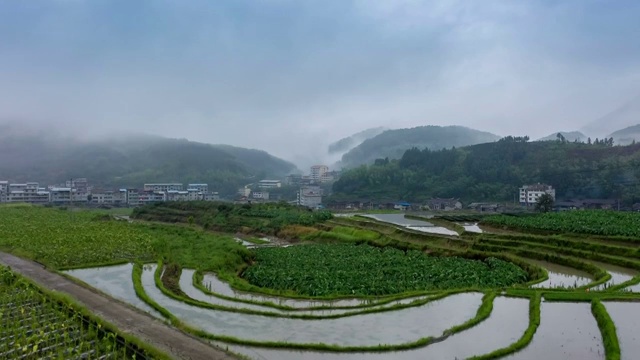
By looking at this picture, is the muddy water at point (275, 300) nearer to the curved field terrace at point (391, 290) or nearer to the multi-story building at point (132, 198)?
the curved field terrace at point (391, 290)

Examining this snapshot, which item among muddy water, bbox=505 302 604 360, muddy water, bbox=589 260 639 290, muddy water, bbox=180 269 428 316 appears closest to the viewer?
muddy water, bbox=505 302 604 360

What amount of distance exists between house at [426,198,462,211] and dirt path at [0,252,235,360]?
7510 centimetres

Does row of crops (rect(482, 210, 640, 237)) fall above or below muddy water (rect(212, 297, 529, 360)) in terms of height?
above

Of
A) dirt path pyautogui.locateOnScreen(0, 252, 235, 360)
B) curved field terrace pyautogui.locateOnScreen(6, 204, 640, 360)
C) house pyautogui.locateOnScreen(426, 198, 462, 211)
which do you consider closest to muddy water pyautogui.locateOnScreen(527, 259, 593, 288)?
curved field terrace pyautogui.locateOnScreen(6, 204, 640, 360)

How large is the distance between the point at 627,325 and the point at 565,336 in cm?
236

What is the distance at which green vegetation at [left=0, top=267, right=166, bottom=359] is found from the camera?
40.4 feet

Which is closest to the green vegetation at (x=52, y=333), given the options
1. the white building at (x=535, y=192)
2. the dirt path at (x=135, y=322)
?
the dirt path at (x=135, y=322)

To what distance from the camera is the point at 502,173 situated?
97.4 meters

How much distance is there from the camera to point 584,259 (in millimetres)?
29078

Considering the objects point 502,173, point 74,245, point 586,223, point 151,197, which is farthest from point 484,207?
point 151,197

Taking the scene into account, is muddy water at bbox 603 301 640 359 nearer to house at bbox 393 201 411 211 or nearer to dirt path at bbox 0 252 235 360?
dirt path at bbox 0 252 235 360

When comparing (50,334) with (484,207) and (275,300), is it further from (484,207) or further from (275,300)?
(484,207)

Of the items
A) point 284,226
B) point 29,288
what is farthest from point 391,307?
point 284,226

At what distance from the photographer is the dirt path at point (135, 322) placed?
1268 centimetres
